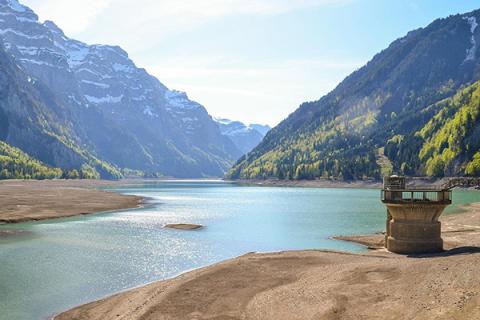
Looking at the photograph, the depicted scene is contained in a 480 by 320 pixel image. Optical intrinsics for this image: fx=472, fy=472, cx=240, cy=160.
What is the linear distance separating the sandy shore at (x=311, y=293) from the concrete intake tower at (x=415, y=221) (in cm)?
541

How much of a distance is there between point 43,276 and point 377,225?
197 ft

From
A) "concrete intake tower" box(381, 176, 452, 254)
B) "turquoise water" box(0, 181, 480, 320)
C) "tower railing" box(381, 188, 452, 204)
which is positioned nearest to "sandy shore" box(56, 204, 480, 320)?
"concrete intake tower" box(381, 176, 452, 254)

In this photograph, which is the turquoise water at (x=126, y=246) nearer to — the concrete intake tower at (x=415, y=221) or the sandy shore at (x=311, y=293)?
the sandy shore at (x=311, y=293)

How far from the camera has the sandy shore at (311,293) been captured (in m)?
28.4

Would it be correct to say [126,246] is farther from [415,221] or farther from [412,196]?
[412,196]

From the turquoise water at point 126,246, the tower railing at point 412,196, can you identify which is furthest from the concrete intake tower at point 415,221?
the turquoise water at point 126,246

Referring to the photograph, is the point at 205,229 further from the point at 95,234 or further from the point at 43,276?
the point at 43,276

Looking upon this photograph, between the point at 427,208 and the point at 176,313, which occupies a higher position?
the point at 427,208

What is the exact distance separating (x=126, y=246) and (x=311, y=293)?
1516 inches

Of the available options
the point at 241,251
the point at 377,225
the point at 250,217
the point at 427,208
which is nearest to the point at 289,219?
the point at 250,217

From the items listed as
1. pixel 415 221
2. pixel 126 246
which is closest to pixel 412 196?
pixel 415 221

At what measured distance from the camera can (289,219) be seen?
329 feet

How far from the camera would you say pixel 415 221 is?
171 ft

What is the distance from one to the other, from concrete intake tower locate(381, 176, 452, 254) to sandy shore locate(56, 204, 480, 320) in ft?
17.7
